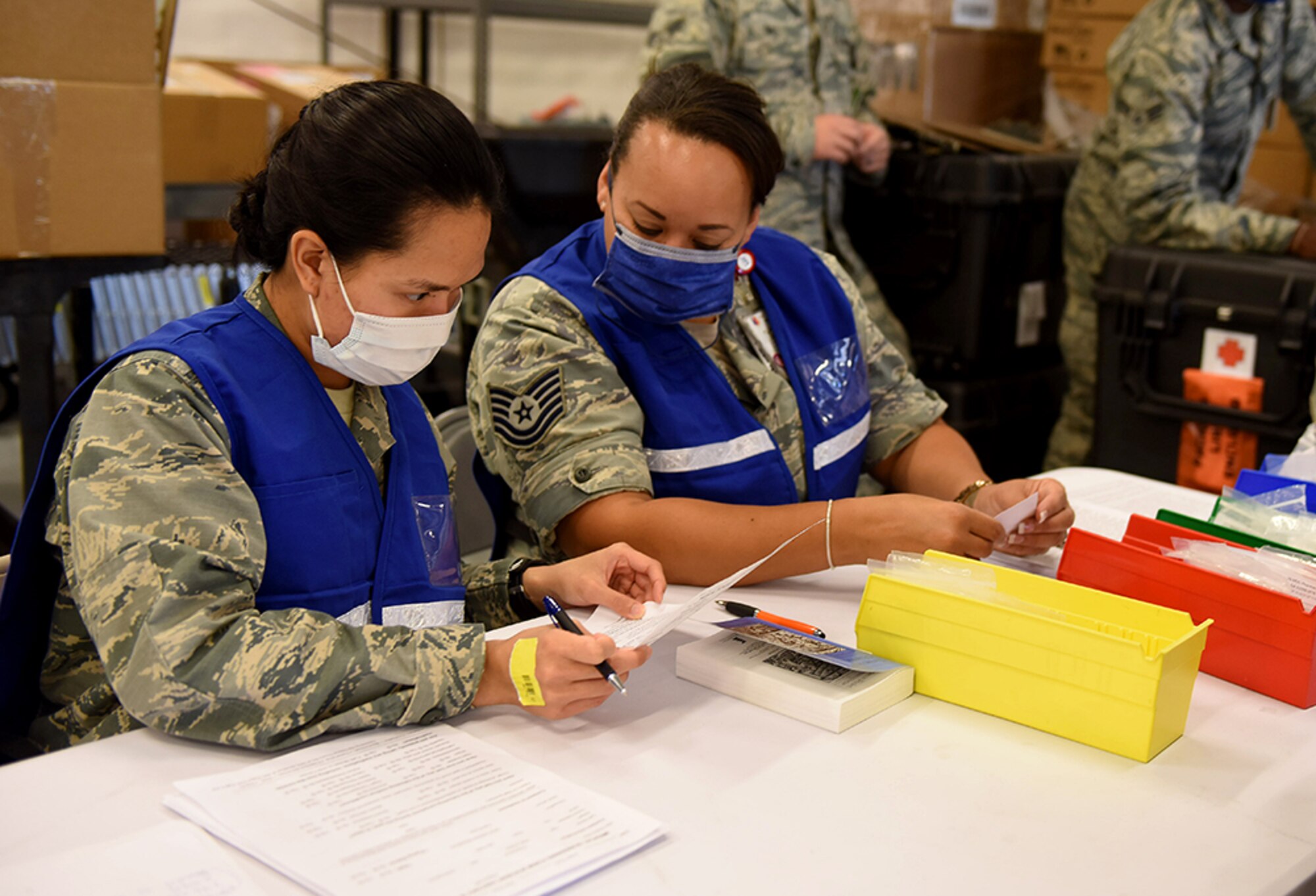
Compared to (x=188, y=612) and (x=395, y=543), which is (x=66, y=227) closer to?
(x=395, y=543)

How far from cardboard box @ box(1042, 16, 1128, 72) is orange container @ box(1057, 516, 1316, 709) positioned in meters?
3.42

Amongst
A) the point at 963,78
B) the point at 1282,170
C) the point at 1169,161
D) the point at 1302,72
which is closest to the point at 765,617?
the point at 1169,161

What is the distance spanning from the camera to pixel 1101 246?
342cm

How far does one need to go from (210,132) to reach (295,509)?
2.66 meters

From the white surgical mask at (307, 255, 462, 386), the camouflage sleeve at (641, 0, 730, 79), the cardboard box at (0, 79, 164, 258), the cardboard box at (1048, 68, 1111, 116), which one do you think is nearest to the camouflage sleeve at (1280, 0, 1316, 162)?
the cardboard box at (1048, 68, 1111, 116)

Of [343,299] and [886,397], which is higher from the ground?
[343,299]

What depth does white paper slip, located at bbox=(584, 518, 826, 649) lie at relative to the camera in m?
1.12

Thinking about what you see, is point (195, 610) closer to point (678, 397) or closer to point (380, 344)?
point (380, 344)

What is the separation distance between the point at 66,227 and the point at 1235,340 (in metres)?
2.64

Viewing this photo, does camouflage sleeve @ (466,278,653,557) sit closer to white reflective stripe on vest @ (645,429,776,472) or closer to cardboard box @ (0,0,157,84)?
white reflective stripe on vest @ (645,429,776,472)

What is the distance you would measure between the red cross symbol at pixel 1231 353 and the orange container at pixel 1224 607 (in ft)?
6.04

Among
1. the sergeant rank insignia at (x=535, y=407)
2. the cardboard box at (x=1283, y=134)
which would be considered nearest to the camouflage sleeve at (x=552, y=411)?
the sergeant rank insignia at (x=535, y=407)

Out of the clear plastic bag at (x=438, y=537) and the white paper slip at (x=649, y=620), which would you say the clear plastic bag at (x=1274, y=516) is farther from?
the clear plastic bag at (x=438, y=537)

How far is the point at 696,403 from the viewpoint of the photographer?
164cm
